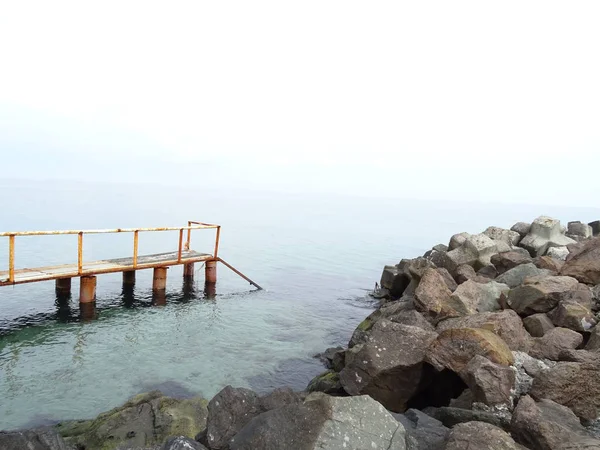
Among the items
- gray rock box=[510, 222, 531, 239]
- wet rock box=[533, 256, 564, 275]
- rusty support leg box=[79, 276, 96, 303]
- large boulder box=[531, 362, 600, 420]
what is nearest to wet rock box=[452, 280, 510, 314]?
wet rock box=[533, 256, 564, 275]

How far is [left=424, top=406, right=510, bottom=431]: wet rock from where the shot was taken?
199 inches

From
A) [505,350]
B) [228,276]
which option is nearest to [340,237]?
[228,276]

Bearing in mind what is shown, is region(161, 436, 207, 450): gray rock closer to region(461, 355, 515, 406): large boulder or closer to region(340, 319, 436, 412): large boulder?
region(340, 319, 436, 412): large boulder

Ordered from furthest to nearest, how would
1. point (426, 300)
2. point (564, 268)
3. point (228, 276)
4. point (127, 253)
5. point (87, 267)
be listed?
point (127, 253), point (228, 276), point (87, 267), point (564, 268), point (426, 300)

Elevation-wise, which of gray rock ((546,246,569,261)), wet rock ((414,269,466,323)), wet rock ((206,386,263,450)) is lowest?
wet rock ((206,386,263,450))

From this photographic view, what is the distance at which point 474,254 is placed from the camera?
15844 mm

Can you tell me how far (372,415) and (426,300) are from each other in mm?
6035

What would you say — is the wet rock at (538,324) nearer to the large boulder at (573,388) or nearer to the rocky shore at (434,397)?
the rocky shore at (434,397)

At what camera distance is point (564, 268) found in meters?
11.9

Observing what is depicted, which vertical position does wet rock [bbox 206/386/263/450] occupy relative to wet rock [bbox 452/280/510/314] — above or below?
below

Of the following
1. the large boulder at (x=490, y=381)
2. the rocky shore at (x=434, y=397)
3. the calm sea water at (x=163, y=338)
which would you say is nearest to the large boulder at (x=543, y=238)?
the rocky shore at (x=434, y=397)

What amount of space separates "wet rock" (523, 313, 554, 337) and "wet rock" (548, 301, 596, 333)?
20 centimetres

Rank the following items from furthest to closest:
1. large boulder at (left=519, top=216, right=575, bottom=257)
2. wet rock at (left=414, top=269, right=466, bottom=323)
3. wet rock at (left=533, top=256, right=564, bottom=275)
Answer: large boulder at (left=519, top=216, right=575, bottom=257) < wet rock at (left=533, top=256, right=564, bottom=275) < wet rock at (left=414, top=269, right=466, bottom=323)

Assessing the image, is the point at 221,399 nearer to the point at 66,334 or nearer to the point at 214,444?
the point at 214,444
